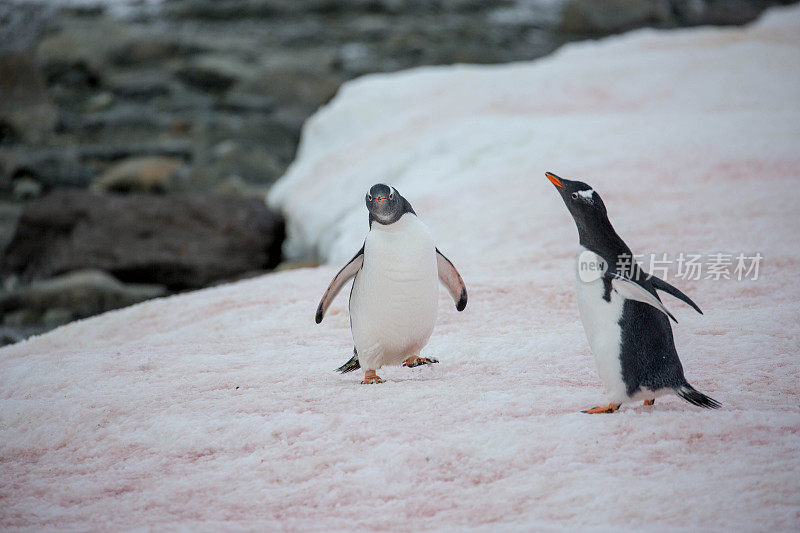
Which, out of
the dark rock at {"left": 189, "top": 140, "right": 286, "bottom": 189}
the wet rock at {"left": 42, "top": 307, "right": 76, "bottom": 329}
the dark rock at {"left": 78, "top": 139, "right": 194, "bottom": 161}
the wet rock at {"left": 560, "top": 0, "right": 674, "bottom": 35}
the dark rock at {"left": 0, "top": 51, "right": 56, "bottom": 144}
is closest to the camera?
the wet rock at {"left": 42, "top": 307, "right": 76, "bottom": 329}

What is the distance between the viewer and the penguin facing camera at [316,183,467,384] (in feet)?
6.90

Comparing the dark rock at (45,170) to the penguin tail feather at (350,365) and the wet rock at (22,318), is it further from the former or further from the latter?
the penguin tail feather at (350,365)

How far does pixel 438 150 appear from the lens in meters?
4.73

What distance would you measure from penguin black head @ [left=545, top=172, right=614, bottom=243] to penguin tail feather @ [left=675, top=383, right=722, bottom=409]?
37 cm

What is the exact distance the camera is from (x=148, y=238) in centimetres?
521

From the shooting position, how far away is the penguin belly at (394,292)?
211 centimetres

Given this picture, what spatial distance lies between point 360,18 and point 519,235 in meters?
9.09

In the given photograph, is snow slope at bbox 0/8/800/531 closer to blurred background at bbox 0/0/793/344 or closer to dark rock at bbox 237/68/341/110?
blurred background at bbox 0/0/793/344

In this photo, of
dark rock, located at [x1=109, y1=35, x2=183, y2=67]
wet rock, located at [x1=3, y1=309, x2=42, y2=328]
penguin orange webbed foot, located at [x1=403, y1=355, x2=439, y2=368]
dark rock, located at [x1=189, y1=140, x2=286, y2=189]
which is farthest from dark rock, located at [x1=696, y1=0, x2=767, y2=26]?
penguin orange webbed foot, located at [x1=403, y1=355, x2=439, y2=368]

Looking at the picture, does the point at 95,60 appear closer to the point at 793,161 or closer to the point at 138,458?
the point at 793,161

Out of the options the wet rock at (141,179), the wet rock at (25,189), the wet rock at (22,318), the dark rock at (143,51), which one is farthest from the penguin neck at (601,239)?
the dark rock at (143,51)

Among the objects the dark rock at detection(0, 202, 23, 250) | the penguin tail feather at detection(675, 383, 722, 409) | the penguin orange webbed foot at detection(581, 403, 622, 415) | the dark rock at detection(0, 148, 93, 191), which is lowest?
the dark rock at detection(0, 202, 23, 250)

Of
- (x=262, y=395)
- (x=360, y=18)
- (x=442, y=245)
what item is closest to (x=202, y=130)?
(x=360, y=18)

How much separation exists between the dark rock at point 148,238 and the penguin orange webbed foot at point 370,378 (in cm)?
301
